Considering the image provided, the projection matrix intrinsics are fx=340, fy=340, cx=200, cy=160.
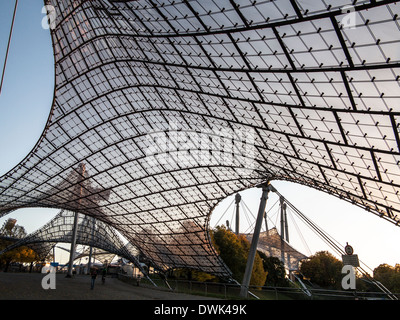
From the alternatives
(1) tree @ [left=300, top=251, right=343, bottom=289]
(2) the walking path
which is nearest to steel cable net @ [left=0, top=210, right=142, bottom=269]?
(1) tree @ [left=300, top=251, right=343, bottom=289]

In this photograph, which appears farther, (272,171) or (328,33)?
(272,171)

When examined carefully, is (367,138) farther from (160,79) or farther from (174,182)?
(174,182)

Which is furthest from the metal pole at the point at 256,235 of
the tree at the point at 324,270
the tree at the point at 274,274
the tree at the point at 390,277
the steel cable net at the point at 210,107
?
the tree at the point at 324,270

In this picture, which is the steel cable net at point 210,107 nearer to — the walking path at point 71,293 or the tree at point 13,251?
the walking path at point 71,293

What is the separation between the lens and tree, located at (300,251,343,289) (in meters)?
90.1

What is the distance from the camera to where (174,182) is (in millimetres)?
53219

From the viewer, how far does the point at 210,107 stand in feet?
112

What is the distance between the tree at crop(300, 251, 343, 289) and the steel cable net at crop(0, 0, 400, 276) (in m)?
41.6

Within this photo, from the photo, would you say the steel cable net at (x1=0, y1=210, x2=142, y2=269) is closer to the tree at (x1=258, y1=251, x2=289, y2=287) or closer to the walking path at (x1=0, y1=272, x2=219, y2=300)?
the tree at (x1=258, y1=251, x2=289, y2=287)

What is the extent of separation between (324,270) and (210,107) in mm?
76040

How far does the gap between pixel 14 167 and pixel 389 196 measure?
4884 centimetres

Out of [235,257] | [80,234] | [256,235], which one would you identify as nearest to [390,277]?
[235,257]

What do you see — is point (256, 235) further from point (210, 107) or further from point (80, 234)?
point (80, 234)
